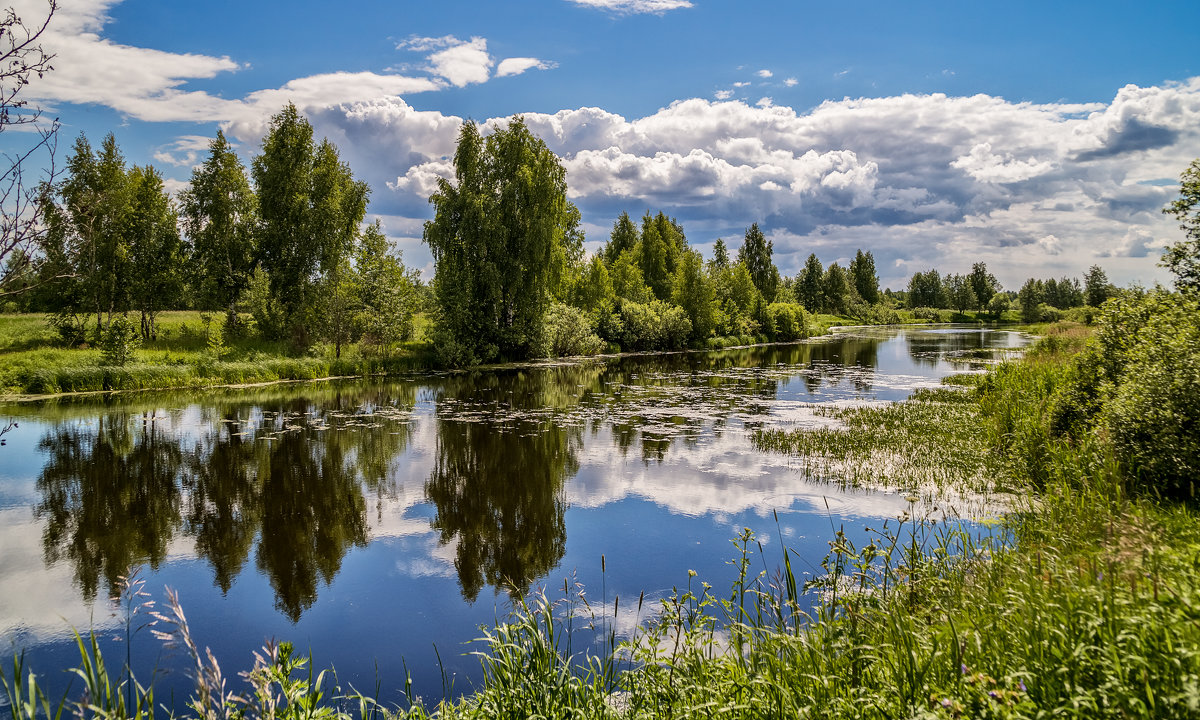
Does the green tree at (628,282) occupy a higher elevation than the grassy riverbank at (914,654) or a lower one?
higher

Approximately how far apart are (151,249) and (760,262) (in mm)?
65000

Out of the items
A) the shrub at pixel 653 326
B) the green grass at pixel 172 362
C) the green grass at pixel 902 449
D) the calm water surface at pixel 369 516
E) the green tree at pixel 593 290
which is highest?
the green tree at pixel 593 290

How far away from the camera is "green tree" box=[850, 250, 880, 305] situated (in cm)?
11338

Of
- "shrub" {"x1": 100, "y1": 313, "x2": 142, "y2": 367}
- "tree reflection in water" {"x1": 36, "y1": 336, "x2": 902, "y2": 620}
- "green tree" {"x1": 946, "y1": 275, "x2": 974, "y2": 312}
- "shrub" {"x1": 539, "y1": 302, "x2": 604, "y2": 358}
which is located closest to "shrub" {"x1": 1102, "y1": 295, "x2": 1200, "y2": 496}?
"tree reflection in water" {"x1": 36, "y1": 336, "x2": 902, "y2": 620}

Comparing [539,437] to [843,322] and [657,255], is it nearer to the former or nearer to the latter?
[657,255]

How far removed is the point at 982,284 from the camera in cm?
12244

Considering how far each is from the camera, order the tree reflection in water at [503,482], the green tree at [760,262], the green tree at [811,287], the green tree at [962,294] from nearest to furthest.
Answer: the tree reflection in water at [503,482]
the green tree at [760,262]
the green tree at [811,287]
the green tree at [962,294]

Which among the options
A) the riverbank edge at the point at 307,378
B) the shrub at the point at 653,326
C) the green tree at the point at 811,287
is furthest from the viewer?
the green tree at the point at 811,287

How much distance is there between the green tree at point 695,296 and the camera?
5412 centimetres

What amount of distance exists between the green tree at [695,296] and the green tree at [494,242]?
2006 centimetres

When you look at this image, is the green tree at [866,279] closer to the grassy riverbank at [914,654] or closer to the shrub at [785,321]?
the shrub at [785,321]

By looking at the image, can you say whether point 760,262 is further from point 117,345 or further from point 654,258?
→ point 117,345

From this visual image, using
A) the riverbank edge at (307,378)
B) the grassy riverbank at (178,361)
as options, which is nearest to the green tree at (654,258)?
the riverbank edge at (307,378)

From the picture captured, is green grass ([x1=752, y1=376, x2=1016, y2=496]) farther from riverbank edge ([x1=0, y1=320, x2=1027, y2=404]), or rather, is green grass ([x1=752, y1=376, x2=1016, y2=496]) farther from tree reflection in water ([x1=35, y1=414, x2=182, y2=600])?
riverbank edge ([x1=0, y1=320, x2=1027, y2=404])
